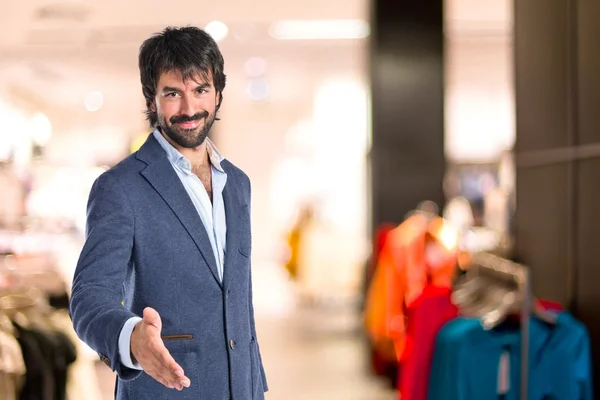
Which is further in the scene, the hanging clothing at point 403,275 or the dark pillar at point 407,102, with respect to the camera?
the dark pillar at point 407,102

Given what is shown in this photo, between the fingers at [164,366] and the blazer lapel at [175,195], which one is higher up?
the blazer lapel at [175,195]

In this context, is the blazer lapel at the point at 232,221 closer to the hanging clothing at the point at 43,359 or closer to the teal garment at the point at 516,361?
the teal garment at the point at 516,361

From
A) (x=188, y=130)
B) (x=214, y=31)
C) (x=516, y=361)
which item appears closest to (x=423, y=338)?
(x=516, y=361)

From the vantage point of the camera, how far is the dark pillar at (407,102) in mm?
6109

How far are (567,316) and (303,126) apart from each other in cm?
314

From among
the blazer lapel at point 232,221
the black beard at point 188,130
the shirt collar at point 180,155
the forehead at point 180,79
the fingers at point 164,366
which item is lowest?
the fingers at point 164,366

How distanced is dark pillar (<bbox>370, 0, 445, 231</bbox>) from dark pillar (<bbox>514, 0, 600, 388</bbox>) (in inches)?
105

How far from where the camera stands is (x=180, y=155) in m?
1.07

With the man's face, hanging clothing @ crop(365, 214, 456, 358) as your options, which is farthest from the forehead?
hanging clothing @ crop(365, 214, 456, 358)

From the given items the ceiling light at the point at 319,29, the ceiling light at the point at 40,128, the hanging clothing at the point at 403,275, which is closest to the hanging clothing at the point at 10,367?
the ceiling light at the point at 40,128

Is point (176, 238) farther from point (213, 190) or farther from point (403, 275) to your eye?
point (403, 275)

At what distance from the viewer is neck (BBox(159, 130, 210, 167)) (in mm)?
1069

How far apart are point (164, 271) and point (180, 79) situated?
26cm

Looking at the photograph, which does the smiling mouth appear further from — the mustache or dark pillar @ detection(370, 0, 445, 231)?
dark pillar @ detection(370, 0, 445, 231)
